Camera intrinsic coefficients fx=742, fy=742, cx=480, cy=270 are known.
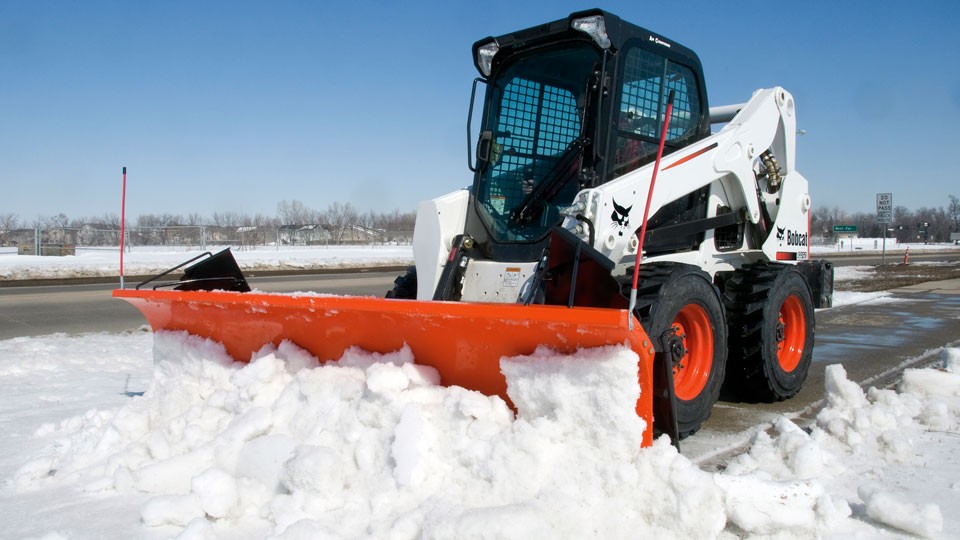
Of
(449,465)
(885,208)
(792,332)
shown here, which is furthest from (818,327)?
(885,208)

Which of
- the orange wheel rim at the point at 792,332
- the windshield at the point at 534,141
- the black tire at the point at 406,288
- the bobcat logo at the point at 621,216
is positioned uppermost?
the windshield at the point at 534,141

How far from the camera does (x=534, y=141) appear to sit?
5340 mm

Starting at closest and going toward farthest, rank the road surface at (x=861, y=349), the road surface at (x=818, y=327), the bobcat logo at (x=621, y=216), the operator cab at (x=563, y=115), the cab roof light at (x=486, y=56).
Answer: the bobcat logo at (x=621, y=216) → the road surface at (x=861, y=349) → the operator cab at (x=563, y=115) → the road surface at (x=818, y=327) → the cab roof light at (x=486, y=56)

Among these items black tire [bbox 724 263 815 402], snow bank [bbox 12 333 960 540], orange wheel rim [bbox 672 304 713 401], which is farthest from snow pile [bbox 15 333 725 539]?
black tire [bbox 724 263 815 402]

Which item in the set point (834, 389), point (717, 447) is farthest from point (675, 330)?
point (834, 389)

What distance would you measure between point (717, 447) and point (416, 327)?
1.91 m

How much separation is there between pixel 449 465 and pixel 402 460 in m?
0.20

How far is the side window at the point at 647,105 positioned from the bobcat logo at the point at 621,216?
49cm

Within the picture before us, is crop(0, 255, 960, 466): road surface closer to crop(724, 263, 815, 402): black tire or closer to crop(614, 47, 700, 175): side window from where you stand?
crop(724, 263, 815, 402): black tire

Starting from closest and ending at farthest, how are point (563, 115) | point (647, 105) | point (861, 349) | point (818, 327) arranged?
point (647, 105), point (563, 115), point (861, 349), point (818, 327)

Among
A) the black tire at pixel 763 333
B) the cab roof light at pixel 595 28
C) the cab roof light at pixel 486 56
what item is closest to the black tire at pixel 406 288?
the cab roof light at pixel 486 56

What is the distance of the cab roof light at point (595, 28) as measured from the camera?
4.63 metres

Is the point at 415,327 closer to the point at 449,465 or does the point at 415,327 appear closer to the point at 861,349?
the point at 449,465

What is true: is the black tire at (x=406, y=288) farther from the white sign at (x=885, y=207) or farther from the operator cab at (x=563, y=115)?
the white sign at (x=885, y=207)
